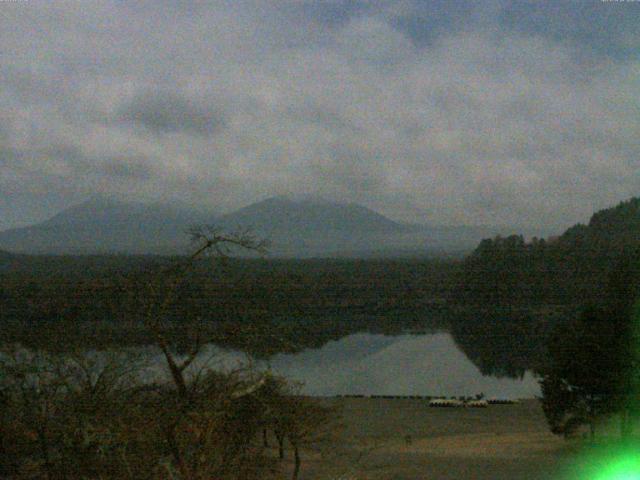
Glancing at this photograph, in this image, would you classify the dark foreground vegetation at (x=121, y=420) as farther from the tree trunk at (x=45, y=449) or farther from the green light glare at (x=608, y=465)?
the green light glare at (x=608, y=465)

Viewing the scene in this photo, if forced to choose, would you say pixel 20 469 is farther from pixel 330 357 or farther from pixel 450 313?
pixel 450 313

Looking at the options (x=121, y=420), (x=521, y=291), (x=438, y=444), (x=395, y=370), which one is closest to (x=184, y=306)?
(x=121, y=420)

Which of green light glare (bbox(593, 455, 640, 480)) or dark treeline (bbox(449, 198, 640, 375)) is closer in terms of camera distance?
Result: green light glare (bbox(593, 455, 640, 480))

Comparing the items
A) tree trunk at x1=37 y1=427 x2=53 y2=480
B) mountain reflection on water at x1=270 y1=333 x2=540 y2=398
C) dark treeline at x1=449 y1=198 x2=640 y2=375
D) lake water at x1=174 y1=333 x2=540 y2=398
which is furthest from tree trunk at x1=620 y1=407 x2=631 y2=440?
dark treeline at x1=449 y1=198 x2=640 y2=375

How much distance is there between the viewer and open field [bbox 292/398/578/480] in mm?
7859

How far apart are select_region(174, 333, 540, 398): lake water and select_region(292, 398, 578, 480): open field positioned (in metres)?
2.20

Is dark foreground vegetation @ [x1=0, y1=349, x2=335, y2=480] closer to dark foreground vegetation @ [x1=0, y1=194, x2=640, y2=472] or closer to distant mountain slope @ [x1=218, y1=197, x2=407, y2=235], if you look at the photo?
dark foreground vegetation @ [x1=0, y1=194, x2=640, y2=472]

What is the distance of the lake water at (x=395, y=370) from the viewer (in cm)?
1916

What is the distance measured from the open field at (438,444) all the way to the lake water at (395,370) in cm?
220

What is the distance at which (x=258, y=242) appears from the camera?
248 centimetres

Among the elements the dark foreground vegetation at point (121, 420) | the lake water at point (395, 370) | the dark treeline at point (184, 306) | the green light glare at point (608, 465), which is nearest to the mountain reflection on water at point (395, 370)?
the lake water at point (395, 370)

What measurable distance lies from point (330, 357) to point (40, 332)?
59.1ft

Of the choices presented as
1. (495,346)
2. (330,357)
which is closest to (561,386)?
(330,357)

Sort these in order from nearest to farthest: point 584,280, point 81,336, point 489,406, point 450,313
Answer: point 81,336
point 489,406
point 584,280
point 450,313
